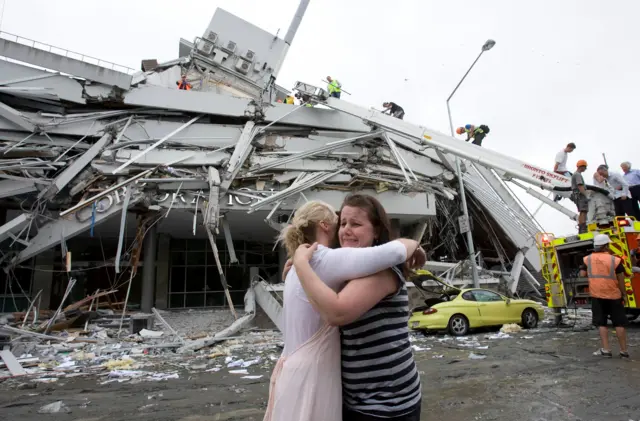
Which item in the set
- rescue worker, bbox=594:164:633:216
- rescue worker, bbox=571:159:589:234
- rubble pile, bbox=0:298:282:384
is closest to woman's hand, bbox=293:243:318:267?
rubble pile, bbox=0:298:282:384

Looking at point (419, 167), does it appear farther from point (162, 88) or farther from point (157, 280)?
point (157, 280)

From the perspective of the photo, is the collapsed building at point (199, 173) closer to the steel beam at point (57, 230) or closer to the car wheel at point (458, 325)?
the steel beam at point (57, 230)

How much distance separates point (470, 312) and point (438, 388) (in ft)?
19.9

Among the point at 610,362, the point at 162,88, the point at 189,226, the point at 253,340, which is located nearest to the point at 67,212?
the point at 189,226

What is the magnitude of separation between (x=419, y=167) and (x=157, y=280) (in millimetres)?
12649

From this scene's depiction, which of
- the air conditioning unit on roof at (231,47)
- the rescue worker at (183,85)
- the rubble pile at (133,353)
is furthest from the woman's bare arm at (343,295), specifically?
the air conditioning unit on roof at (231,47)

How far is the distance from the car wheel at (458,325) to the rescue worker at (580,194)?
384cm

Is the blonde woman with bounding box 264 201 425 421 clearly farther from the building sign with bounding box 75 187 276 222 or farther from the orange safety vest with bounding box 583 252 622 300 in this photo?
the building sign with bounding box 75 187 276 222

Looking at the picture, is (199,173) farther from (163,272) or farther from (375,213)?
(375,213)

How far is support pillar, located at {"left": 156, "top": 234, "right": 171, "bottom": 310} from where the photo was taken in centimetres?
1748

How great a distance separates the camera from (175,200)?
13.0 meters

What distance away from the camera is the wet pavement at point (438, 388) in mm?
4363

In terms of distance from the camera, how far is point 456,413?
420 centimetres

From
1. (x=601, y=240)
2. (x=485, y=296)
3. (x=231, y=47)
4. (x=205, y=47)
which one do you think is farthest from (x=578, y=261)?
(x=205, y=47)
